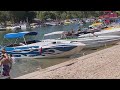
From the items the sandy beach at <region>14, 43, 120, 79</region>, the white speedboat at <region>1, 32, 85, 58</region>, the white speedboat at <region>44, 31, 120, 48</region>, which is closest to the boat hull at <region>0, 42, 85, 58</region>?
the white speedboat at <region>1, 32, 85, 58</region>

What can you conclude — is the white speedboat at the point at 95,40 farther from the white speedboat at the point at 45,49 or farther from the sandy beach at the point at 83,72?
the sandy beach at the point at 83,72

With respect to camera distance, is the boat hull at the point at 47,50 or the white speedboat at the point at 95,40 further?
the white speedboat at the point at 95,40

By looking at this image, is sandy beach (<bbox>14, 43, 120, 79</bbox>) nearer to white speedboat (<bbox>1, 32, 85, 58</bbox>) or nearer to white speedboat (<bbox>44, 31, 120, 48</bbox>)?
white speedboat (<bbox>1, 32, 85, 58</bbox>)

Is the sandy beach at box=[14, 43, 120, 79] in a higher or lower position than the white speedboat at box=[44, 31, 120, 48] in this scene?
higher

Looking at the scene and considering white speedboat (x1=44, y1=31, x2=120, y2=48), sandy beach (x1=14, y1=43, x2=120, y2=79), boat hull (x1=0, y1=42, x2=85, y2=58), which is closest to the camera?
sandy beach (x1=14, y1=43, x2=120, y2=79)

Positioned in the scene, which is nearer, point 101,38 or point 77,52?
point 77,52

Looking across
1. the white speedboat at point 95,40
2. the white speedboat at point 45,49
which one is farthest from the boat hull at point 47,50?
the white speedboat at point 95,40

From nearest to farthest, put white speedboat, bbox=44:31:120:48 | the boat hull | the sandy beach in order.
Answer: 1. the sandy beach
2. the boat hull
3. white speedboat, bbox=44:31:120:48

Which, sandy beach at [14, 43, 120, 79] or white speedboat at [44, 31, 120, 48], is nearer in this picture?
sandy beach at [14, 43, 120, 79]

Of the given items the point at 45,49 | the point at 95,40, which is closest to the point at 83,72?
the point at 45,49

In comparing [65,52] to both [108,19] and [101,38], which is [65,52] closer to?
[101,38]
